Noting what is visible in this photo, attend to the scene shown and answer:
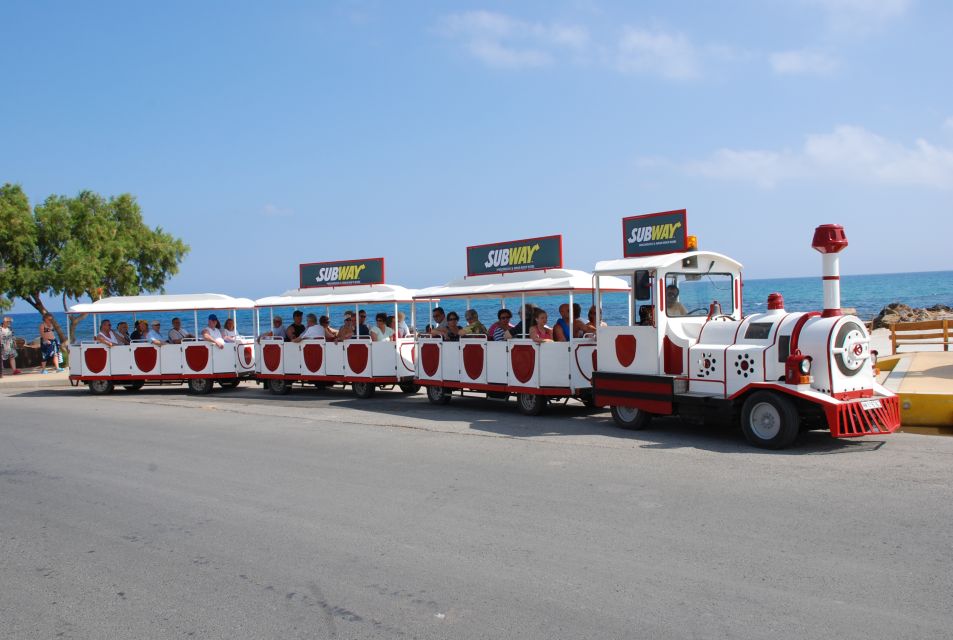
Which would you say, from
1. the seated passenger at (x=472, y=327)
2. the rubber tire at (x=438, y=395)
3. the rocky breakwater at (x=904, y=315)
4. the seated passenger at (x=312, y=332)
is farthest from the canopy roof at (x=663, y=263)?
the rocky breakwater at (x=904, y=315)

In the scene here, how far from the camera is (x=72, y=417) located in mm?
14375

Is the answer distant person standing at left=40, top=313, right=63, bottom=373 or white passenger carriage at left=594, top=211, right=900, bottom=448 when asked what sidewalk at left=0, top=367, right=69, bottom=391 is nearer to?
distant person standing at left=40, top=313, right=63, bottom=373

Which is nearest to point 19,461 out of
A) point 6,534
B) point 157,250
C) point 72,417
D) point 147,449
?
point 147,449

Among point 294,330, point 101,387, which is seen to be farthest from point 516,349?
point 101,387

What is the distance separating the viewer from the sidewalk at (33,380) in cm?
2170

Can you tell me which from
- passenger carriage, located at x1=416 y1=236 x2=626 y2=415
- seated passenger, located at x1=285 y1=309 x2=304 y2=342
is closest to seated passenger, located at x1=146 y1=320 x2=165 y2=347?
seated passenger, located at x1=285 y1=309 x2=304 y2=342

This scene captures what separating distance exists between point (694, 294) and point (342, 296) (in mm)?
9246

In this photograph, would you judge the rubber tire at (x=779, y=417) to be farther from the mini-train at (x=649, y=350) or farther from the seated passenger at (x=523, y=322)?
the seated passenger at (x=523, y=322)

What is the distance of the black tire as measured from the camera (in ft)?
64.4

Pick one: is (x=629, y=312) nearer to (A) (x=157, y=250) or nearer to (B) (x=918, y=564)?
(B) (x=918, y=564)

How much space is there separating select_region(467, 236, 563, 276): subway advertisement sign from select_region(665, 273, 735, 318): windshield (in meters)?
3.21

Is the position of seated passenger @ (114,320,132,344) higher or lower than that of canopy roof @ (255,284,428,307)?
lower

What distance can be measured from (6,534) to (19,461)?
366 cm

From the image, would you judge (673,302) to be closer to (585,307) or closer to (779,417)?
(779,417)
